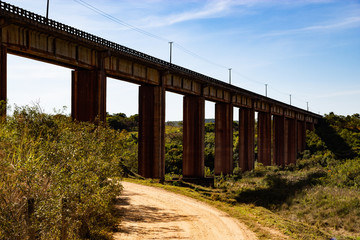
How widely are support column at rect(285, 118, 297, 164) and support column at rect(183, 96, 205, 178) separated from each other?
153 ft

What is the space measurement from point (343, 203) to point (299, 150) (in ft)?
230

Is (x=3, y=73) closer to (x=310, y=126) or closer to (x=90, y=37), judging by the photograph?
(x=90, y=37)

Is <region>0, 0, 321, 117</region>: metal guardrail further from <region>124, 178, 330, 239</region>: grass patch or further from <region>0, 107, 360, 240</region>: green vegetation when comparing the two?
<region>124, 178, 330, 239</region>: grass patch

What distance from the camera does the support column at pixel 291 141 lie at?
87.5 metres

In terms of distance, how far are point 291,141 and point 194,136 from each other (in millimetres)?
49657

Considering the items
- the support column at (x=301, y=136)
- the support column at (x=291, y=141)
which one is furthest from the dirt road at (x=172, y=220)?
the support column at (x=301, y=136)

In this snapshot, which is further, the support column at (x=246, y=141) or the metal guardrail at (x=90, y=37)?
the support column at (x=246, y=141)

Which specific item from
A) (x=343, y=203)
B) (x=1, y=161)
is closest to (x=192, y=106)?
(x=343, y=203)

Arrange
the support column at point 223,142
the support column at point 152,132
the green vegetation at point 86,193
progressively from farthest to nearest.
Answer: the support column at point 223,142, the support column at point 152,132, the green vegetation at point 86,193

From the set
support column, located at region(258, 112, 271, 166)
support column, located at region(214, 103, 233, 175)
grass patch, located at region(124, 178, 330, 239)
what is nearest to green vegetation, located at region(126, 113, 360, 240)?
grass patch, located at region(124, 178, 330, 239)

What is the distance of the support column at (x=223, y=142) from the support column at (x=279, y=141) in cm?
2845

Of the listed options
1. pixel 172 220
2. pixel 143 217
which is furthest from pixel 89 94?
pixel 172 220

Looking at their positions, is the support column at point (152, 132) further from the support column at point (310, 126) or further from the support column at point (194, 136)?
the support column at point (310, 126)

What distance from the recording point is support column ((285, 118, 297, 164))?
87.5 m
